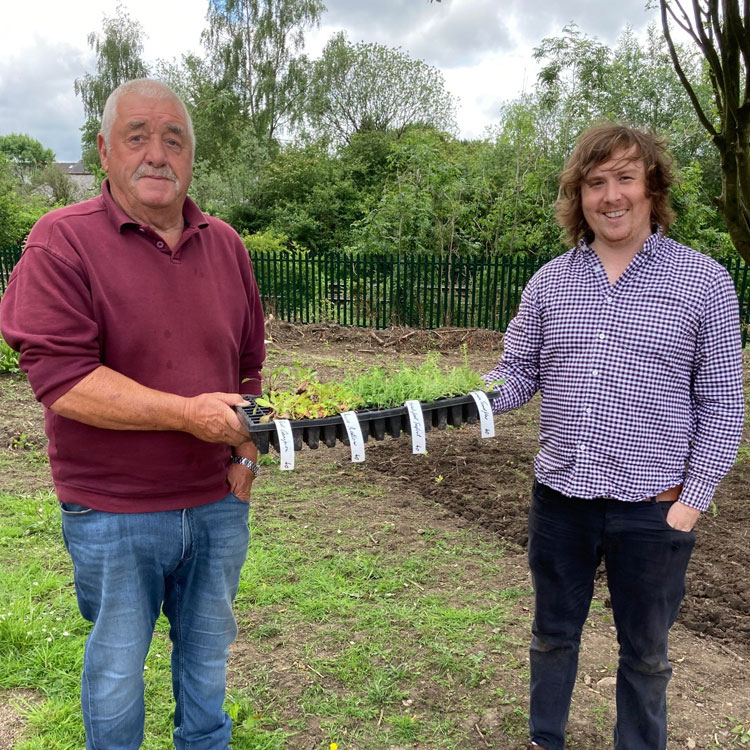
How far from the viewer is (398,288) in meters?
12.4

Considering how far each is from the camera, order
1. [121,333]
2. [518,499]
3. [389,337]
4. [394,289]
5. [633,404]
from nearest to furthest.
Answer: [121,333]
[633,404]
[518,499]
[389,337]
[394,289]

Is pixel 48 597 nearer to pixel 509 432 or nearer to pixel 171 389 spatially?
pixel 171 389

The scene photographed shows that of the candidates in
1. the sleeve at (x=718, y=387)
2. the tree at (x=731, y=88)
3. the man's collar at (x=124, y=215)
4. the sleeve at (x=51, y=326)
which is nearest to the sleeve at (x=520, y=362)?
the sleeve at (x=718, y=387)

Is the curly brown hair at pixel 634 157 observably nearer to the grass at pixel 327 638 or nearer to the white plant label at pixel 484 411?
the white plant label at pixel 484 411

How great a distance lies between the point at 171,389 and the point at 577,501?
4.10 ft

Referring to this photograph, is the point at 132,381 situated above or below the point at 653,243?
below

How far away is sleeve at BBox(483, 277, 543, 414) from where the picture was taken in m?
2.22

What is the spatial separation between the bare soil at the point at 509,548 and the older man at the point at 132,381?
956 millimetres

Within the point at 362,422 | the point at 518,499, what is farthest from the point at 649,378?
the point at 518,499

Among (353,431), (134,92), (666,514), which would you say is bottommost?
(666,514)

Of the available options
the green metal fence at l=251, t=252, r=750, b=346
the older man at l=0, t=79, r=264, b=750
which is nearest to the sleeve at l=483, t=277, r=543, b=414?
the older man at l=0, t=79, r=264, b=750

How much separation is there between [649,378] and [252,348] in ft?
4.12

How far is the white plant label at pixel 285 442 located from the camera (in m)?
1.87

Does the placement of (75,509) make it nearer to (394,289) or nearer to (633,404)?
(633,404)
